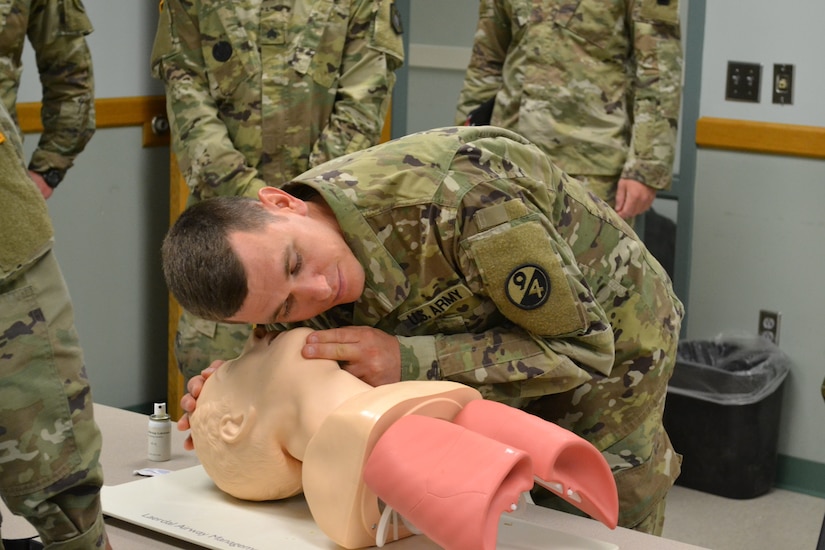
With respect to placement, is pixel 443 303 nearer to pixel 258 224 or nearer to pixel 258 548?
pixel 258 224

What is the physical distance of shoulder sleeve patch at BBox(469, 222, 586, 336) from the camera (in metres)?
1.64

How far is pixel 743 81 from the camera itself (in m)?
3.67

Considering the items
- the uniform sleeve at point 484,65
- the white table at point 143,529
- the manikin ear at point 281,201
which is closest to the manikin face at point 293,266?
the manikin ear at point 281,201

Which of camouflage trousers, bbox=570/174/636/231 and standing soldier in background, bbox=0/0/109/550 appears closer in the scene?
standing soldier in background, bbox=0/0/109/550

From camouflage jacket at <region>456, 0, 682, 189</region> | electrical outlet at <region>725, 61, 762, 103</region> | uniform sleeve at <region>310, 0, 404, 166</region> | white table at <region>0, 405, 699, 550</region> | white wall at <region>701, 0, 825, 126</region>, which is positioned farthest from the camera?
electrical outlet at <region>725, 61, 762, 103</region>

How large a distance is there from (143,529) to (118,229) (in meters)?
2.31

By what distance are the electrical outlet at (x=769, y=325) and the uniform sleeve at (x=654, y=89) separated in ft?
2.25

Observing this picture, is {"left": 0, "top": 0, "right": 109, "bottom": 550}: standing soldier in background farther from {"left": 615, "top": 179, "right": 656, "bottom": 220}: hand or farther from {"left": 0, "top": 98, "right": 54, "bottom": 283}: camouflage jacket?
{"left": 615, "top": 179, "right": 656, "bottom": 220}: hand

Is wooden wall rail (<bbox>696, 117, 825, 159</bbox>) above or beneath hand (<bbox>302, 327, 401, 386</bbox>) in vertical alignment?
above

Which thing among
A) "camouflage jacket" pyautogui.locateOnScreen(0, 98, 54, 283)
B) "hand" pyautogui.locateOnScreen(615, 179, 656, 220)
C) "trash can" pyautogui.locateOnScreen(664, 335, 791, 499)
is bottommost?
"trash can" pyautogui.locateOnScreen(664, 335, 791, 499)

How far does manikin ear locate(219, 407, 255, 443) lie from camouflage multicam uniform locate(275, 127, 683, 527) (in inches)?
8.2

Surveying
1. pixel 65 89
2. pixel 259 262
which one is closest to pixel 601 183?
pixel 65 89

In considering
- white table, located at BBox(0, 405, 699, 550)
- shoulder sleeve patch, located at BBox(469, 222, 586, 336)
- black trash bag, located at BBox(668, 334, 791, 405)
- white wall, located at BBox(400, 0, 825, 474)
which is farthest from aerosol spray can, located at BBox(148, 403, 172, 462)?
white wall, located at BBox(400, 0, 825, 474)

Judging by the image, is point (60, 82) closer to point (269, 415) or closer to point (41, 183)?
point (41, 183)
